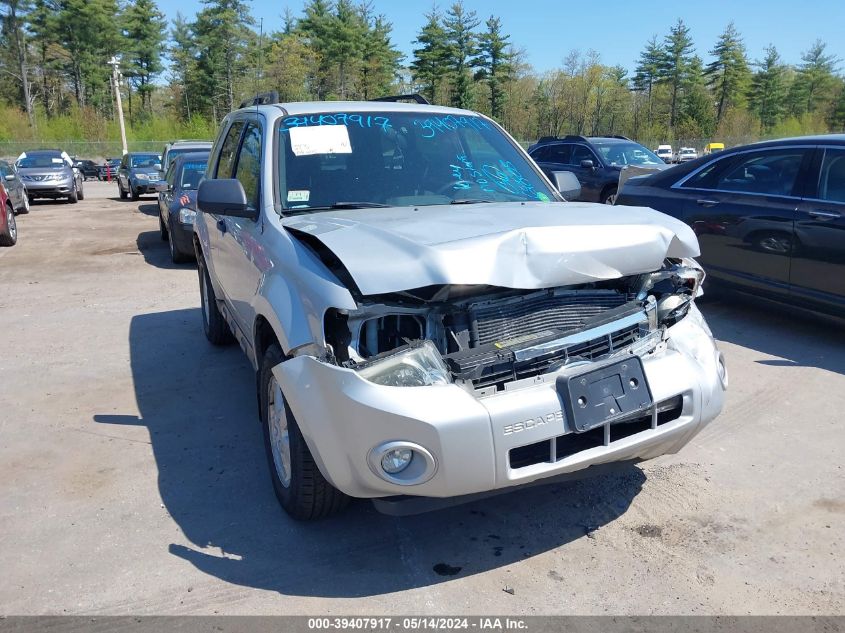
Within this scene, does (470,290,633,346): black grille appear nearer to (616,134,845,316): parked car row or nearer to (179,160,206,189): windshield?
(616,134,845,316): parked car row

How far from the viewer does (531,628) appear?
2.63 m

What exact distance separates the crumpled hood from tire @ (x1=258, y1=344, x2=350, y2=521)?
72 cm

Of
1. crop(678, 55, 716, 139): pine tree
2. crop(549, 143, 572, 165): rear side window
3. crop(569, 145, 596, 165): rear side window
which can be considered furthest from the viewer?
crop(678, 55, 716, 139): pine tree

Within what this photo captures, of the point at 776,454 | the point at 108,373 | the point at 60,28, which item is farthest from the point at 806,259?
the point at 60,28

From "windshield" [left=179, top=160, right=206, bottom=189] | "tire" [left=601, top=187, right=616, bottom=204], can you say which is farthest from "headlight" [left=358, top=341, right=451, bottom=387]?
"tire" [left=601, top=187, right=616, bottom=204]

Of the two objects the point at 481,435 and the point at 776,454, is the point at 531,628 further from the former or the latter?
the point at 776,454

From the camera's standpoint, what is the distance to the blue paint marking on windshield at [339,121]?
13.9 ft

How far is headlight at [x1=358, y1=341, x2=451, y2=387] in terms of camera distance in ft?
8.65

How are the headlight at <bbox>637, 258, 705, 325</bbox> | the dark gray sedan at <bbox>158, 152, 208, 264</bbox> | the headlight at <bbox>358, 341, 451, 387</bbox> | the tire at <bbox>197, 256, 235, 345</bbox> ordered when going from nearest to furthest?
the headlight at <bbox>358, 341, 451, 387</bbox> → the headlight at <bbox>637, 258, 705, 325</bbox> → the tire at <bbox>197, 256, 235, 345</bbox> → the dark gray sedan at <bbox>158, 152, 208, 264</bbox>

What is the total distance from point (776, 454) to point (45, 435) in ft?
14.4

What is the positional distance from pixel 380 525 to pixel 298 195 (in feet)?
5.86

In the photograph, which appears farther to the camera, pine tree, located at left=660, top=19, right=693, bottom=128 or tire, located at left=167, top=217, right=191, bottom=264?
pine tree, located at left=660, top=19, right=693, bottom=128

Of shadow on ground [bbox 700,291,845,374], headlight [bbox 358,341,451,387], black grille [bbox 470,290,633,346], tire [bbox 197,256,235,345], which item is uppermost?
black grille [bbox 470,290,633,346]

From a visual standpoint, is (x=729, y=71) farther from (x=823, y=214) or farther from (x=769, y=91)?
(x=823, y=214)
